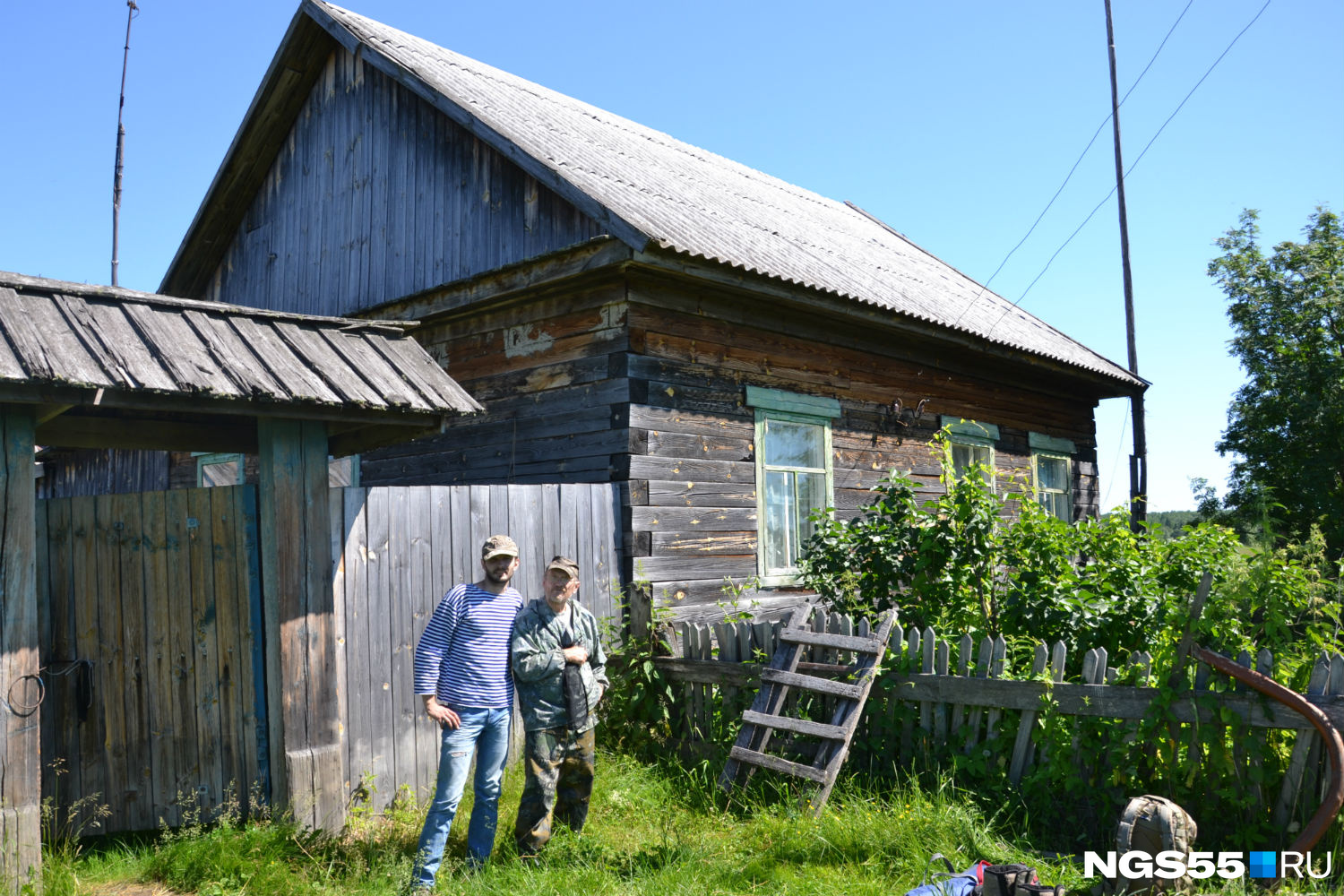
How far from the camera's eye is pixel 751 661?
6.37 metres

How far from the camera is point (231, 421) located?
5723 millimetres

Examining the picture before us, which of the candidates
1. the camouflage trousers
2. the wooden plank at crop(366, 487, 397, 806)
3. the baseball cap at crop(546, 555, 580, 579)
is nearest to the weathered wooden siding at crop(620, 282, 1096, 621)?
the wooden plank at crop(366, 487, 397, 806)

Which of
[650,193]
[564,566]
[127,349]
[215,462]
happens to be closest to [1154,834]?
[564,566]

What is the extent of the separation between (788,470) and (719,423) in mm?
1011

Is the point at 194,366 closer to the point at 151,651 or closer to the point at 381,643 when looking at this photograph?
the point at 151,651

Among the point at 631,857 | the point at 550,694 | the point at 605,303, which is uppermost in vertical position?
the point at 605,303

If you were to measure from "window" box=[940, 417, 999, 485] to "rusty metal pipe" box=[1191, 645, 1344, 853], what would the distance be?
21.2 ft

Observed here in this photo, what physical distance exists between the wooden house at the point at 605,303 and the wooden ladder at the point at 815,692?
151 cm

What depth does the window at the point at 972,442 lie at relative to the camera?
1111 centimetres

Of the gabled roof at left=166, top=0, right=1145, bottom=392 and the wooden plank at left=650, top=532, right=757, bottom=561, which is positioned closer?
the wooden plank at left=650, top=532, right=757, bottom=561

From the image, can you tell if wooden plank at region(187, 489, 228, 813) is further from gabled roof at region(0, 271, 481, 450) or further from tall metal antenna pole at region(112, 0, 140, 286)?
tall metal antenna pole at region(112, 0, 140, 286)

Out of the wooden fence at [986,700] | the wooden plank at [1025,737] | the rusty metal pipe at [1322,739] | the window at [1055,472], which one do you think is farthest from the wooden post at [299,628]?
the window at [1055,472]

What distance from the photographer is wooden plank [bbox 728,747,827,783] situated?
17.4 ft

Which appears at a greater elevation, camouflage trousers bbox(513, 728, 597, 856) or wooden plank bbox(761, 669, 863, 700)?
wooden plank bbox(761, 669, 863, 700)
